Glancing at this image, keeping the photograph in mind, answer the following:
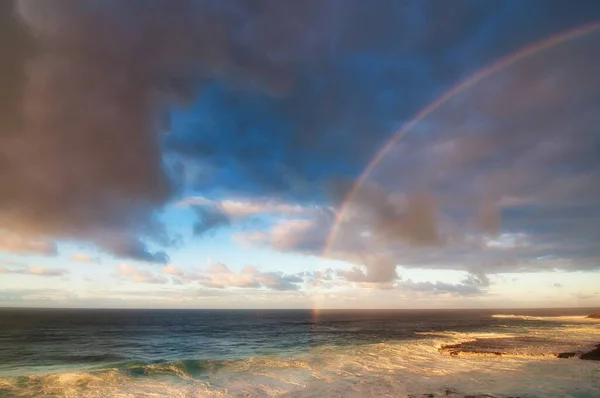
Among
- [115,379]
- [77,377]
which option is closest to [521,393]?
[115,379]

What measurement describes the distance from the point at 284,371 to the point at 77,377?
1715cm

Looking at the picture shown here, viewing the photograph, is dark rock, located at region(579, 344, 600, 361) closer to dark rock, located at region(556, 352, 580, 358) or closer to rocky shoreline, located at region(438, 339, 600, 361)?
rocky shoreline, located at region(438, 339, 600, 361)

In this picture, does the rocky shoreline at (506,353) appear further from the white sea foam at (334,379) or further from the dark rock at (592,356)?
the white sea foam at (334,379)

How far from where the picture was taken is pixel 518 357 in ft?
135

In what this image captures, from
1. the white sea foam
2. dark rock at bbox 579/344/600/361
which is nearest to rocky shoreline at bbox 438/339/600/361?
dark rock at bbox 579/344/600/361

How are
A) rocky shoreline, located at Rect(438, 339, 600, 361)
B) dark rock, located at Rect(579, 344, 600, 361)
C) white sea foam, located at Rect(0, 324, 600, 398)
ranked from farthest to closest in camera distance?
rocky shoreline, located at Rect(438, 339, 600, 361) < dark rock, located at Rect(579, 344, 600, 361) < white sea foam, located at Rect(0, 324, 600, 398)

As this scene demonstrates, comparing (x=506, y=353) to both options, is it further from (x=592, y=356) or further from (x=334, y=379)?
(x=334, y=379)

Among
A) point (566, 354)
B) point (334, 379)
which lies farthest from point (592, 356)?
point (334, 379)

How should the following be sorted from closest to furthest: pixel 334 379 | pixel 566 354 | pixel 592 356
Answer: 1. pixel 334 379
2. pixel 592 356
3. pixel 566 354

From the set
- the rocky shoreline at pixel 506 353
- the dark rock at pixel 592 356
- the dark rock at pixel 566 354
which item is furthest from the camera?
the dark rock at pixel 566 354

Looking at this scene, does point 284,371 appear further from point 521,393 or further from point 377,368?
point 521,393

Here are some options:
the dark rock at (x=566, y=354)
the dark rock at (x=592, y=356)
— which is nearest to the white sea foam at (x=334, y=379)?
the dark rock at (x=566, y=354)

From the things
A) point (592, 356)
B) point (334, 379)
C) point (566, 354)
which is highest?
point (592, 356)

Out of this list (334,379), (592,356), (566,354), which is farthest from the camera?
(566,354)
